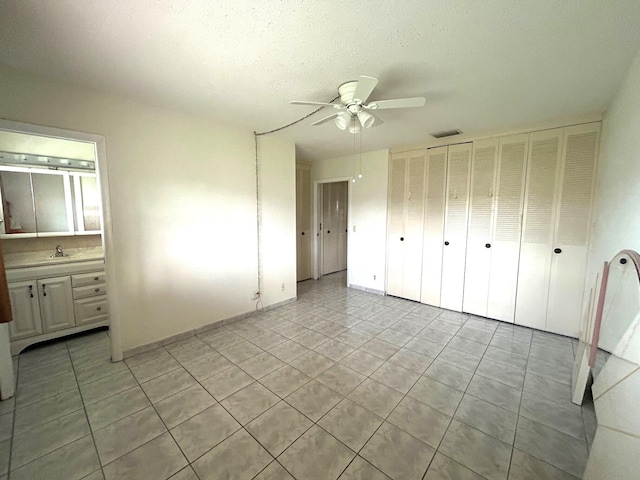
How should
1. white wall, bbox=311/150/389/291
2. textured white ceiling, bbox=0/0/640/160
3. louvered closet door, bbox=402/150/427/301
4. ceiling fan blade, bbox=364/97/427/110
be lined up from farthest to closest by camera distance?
white wall, bbox=311/150/389/291, louvered closet door, bbox=402/150/427/301, ceiling fan blade, bbox=364/97/427/110, textured white ceiling, bbox=0/0/640/160

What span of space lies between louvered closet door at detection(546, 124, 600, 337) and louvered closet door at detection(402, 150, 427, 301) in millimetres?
1526

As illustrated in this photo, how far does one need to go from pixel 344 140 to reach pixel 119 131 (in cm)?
262

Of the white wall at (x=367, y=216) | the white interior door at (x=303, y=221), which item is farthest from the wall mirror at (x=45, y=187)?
the white wall at (x=367, y=216)

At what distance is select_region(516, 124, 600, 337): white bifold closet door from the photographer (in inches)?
106

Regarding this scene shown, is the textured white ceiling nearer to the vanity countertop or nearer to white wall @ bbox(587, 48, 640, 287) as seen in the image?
white wall @ bbox(587, 48, 640, 287)

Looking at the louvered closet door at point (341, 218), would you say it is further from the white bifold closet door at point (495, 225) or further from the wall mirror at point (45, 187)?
the wall mirror at point (45, 187)

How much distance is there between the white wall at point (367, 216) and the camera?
14.0 ft

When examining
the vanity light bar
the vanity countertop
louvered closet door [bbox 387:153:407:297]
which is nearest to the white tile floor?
the vanity countertop

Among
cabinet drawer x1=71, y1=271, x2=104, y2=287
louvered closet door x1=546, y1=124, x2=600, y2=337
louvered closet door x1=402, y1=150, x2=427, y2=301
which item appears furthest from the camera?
louvered closet door x1=402, y1=150, x2=427, y2=301

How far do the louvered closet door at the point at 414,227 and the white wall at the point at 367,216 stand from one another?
1.31 ft

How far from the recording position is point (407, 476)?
135 centimetres

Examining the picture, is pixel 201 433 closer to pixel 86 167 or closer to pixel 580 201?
pixel 86 167

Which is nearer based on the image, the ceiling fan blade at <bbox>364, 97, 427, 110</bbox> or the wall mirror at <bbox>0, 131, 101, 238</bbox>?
the ceiling fan blade at <bbox>364, 97, 427, 110</bbox>

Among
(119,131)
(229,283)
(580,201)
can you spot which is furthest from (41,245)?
(580,201)
